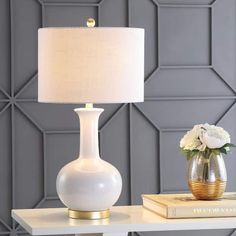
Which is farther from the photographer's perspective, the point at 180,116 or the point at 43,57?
the point at 180,116

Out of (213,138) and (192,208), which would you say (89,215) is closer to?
(192,208)

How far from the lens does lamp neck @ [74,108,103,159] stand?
9.26 ft

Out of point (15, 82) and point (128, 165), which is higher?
point (15, 82)

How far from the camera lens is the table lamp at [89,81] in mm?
2680

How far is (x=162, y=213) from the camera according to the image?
9.18 ft

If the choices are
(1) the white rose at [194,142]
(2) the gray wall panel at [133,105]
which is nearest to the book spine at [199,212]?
(1) the white rose at [194,142]

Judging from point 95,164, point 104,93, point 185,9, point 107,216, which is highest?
point 185,9

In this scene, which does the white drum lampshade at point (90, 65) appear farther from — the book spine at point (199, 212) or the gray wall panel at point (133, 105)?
the gray wall panel at point (133, 105)

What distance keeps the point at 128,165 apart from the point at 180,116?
37cm

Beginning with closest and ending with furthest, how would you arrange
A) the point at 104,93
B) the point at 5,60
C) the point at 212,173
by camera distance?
the point at 104,93
the point at 212,173
the point at 5,60

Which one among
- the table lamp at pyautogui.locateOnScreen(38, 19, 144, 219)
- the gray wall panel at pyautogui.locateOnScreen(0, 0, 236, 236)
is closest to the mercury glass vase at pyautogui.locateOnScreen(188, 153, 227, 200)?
the table lamp at pyautogui.locateOnScreen(38, 19, 144, 219)

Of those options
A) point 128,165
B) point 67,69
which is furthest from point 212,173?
point 128,165

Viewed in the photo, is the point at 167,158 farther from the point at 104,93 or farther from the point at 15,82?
the point at 104,93

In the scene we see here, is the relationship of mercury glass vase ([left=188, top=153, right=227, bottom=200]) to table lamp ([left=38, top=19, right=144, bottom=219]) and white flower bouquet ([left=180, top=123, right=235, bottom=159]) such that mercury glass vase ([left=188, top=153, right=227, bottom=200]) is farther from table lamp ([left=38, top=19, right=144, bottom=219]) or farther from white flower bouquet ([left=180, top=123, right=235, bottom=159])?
table lamp ([left=38, top=19, right=144, bottom=219])
